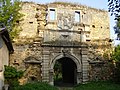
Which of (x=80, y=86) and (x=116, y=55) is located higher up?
(x=116, y=55)

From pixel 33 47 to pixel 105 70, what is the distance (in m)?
5.68

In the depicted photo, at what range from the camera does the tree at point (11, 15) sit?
16.2 m

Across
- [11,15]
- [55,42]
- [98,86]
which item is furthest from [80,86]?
[11,15]

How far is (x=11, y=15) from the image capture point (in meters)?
16.6

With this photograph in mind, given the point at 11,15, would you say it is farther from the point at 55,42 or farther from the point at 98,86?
the point at 98,86

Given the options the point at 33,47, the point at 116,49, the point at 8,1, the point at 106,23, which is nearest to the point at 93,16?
the point at 106,23

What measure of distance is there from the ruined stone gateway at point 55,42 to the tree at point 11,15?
0.50 meters

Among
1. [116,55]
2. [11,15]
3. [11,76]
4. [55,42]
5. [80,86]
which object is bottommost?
[80,86]

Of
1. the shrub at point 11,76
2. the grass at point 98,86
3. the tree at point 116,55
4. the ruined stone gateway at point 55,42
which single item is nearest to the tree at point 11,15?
the ruined stone gateway at point 55,42

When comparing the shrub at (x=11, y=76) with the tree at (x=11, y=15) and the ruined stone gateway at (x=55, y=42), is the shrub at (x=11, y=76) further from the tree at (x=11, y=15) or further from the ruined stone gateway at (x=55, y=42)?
the tree at (x=11, y=15)

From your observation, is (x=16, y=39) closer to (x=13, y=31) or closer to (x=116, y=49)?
(x=13, y=31)

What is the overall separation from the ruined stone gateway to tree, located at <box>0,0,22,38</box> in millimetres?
501

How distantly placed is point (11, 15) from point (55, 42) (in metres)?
3.65

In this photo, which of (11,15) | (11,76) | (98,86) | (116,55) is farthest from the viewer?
(116,55)
